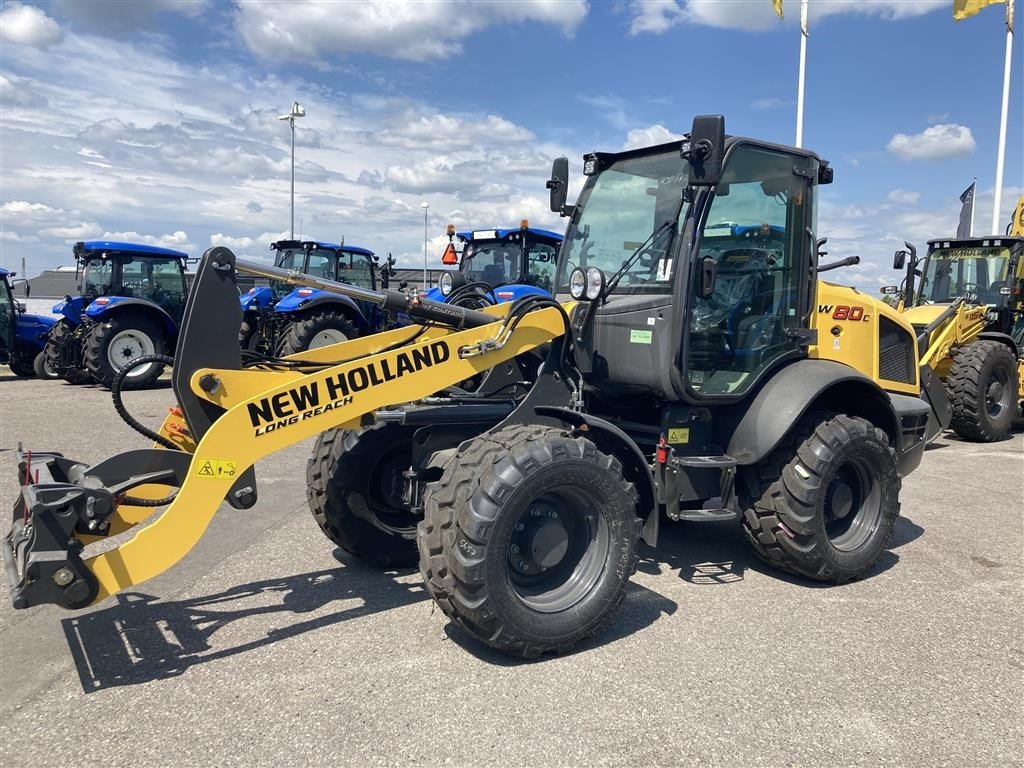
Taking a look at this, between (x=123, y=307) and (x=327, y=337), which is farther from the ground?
(x=123, y=307)

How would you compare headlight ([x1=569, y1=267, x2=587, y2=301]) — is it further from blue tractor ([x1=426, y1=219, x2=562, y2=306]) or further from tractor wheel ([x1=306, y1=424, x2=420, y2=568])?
blue tractor ([x1=426, y1=219, x2=562, y2=306])

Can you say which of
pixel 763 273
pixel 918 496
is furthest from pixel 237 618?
pixel 918 496

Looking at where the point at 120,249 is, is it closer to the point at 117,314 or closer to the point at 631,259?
the point at 117,314

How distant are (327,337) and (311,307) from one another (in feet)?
1.87

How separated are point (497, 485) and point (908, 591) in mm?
2745

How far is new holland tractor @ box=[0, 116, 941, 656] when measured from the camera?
135 inches

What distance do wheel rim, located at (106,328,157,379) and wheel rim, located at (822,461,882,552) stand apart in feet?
36.3

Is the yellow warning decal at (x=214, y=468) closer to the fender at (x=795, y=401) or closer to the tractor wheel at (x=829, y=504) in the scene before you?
the fender at (x=795, y=401)

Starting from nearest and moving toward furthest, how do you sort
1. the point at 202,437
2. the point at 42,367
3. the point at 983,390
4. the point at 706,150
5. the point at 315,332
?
1. the point at 202,437
2. the point at 706,150
3. the point at 983,390
4. the point at 315,332
5. the point at 42,367

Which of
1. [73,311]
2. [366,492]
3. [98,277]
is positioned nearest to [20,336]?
[73,311]

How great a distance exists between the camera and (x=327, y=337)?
13.4m

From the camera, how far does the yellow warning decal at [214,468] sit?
3398 mm

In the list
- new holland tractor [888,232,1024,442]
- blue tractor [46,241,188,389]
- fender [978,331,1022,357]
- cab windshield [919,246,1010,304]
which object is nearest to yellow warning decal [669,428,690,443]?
new holland tractor [888,232,1024,442]

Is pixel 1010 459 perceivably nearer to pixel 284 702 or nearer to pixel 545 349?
pixel 545 349
